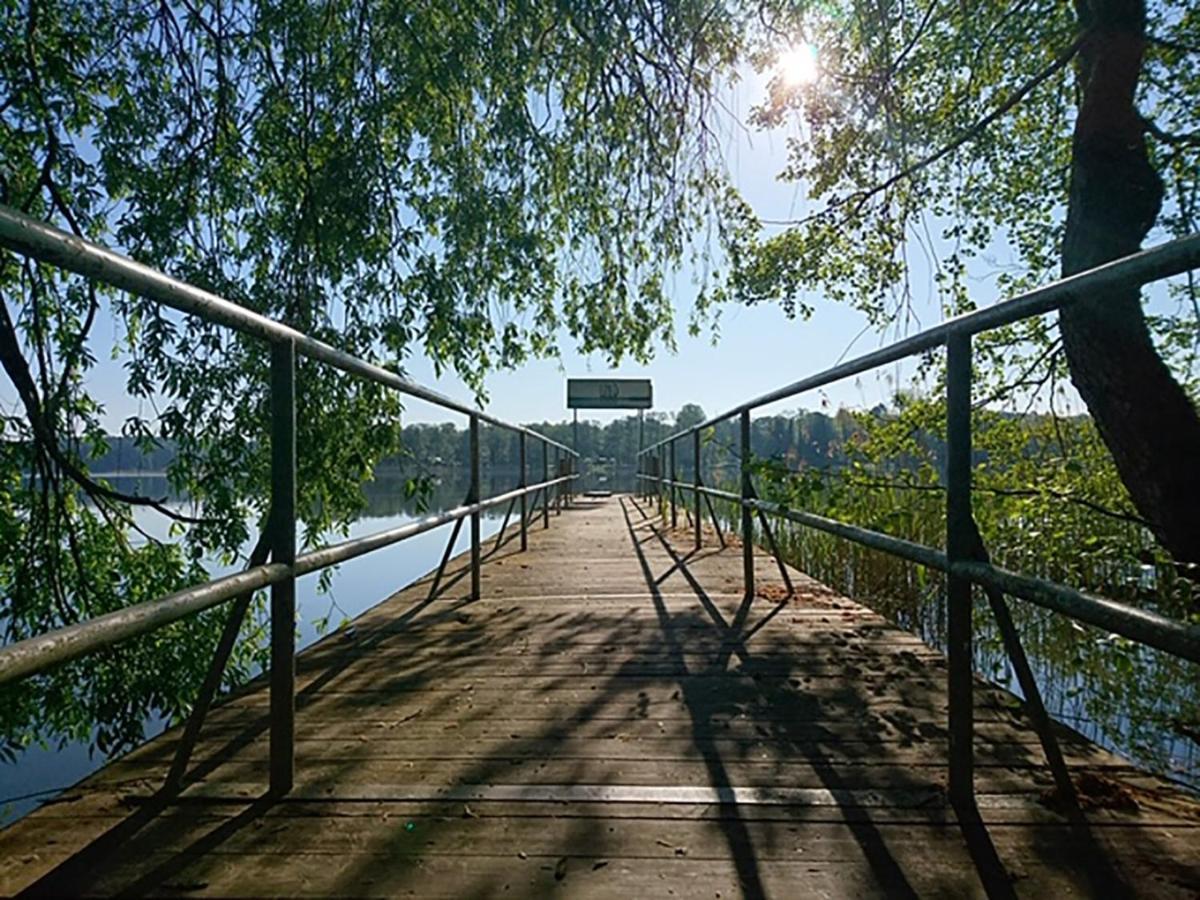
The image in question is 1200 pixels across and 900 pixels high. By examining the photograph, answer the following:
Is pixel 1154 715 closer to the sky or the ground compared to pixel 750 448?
closer to the ground

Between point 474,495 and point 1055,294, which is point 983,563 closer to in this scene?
point 1055,294

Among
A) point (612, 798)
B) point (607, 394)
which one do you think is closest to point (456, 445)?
point (612, 798)

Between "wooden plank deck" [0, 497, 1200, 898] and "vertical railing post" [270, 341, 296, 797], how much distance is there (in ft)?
0.28

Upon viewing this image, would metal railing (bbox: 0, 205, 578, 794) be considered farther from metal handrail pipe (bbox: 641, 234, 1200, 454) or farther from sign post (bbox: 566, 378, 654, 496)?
sign post (bbox: 566, 378, 654, 496)

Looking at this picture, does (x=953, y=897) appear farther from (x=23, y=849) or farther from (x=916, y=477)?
(x=916, y=477)

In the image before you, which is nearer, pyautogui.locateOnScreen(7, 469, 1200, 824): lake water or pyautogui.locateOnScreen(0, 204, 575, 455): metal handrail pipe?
pyautogui.locateOnScreen(0, 204, 575, 455): metal handrail pipe

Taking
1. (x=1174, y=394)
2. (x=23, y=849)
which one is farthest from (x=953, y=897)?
(x=1174, y=394)

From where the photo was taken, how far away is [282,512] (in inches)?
54.4

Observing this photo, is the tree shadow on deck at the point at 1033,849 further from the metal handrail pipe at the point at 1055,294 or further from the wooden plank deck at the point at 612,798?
the metal handrail pipe at the point at 1055,294

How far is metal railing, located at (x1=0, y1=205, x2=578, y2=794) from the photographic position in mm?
806

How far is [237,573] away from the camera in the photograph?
1220mm

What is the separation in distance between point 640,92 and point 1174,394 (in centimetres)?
307

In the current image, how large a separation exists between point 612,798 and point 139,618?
919 millimetres

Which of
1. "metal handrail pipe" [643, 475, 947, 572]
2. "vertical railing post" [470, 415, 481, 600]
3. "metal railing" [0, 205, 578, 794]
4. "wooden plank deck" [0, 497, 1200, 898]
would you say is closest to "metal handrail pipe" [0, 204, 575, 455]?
"metal railing" [0, 205, 578, 794]
